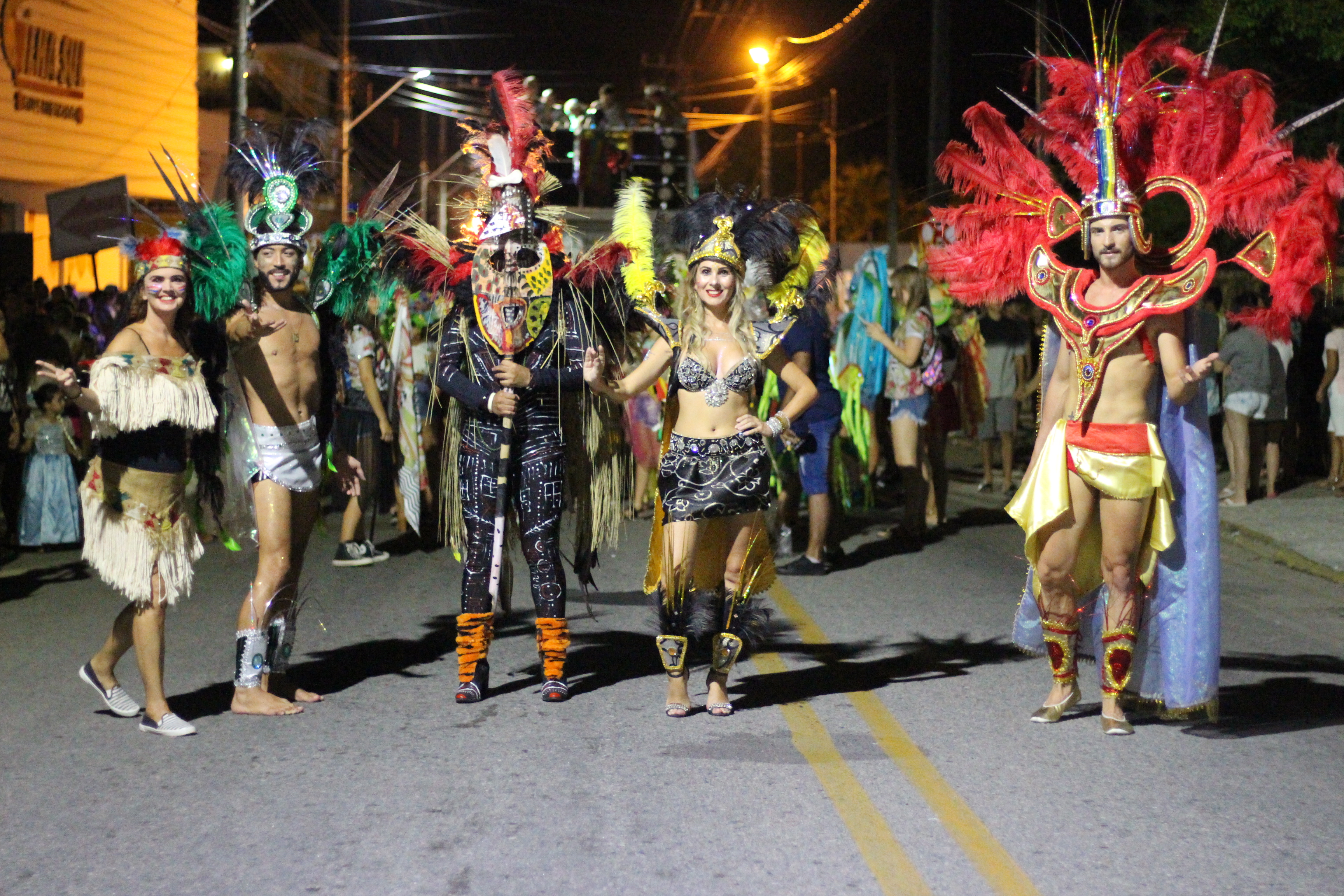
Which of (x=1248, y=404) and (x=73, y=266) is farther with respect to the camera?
(x=73, y=266)

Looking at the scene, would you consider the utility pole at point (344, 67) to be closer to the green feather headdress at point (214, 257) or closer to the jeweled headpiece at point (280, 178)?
the jeweled headpiece at point (280, 178)

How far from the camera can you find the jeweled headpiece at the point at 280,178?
6.27 meters

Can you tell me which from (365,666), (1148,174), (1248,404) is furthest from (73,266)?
(1148,174)

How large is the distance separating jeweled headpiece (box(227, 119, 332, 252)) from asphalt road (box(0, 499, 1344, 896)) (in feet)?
6.83

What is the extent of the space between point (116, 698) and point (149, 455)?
3.56 feet

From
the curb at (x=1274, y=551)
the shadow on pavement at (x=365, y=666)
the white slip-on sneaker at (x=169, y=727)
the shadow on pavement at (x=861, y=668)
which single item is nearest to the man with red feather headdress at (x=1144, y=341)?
the shadow on pavement at (x=861, y=668)

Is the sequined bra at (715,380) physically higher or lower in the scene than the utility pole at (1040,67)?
lower

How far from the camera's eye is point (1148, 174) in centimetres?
605

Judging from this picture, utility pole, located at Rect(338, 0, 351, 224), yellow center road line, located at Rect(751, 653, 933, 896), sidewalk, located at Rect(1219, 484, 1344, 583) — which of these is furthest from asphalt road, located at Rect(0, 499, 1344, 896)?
utility pole, located at Rect(338, 0, 351, 224)

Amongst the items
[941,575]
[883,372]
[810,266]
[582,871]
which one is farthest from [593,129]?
[582,871]

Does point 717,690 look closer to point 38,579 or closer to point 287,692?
point 287,692

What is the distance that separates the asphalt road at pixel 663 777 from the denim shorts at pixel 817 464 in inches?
79.5

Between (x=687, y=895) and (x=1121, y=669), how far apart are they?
98.6 inches

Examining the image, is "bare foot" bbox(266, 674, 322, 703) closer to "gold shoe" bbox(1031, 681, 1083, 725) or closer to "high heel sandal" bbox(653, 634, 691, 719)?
"high heel sandal" bbox(653, 634, 691, 719)
